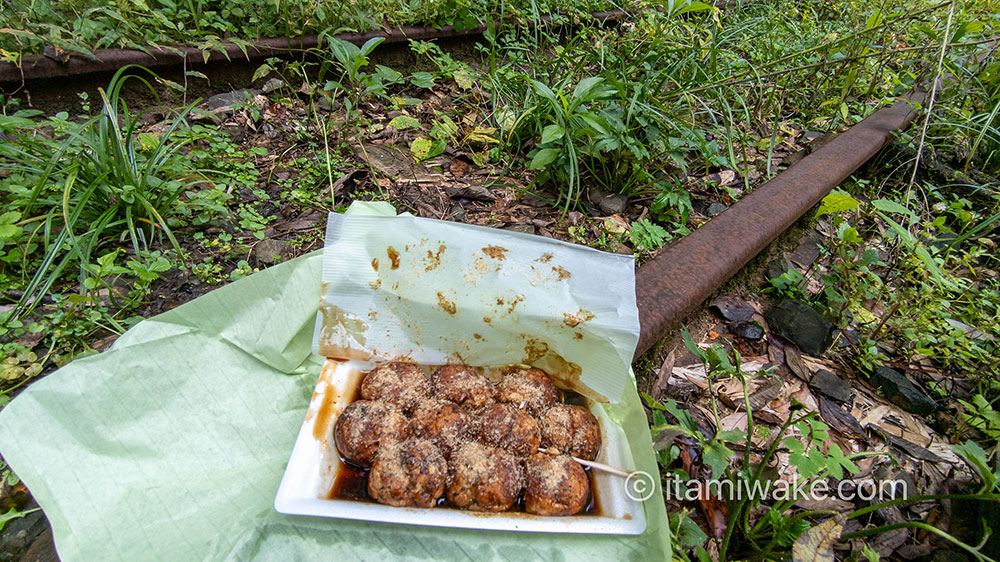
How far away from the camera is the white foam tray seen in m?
1.27

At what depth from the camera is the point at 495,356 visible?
68.1 inches

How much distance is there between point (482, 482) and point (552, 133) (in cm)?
163

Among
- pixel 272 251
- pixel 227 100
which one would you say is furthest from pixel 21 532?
pixel 227 100

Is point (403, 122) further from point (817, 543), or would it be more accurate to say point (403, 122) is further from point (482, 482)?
point (817, 543)

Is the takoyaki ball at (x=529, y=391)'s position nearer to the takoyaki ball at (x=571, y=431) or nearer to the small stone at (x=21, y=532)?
the takoyaki ball at (x=571, y=431)

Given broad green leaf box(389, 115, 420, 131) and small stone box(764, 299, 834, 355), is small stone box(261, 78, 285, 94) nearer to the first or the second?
broad green leaf box(389, 115, 420, 131)

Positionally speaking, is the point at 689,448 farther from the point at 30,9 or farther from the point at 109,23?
the point at 30,9

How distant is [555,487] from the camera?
1367 millimetres

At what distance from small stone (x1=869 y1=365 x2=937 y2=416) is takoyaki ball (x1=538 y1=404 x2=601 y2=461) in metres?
1.39

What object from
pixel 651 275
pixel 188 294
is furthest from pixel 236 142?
pixel 651 275

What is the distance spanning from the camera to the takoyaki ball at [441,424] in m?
1.48

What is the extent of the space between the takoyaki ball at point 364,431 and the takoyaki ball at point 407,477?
48 mm

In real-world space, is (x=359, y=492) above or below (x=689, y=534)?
above

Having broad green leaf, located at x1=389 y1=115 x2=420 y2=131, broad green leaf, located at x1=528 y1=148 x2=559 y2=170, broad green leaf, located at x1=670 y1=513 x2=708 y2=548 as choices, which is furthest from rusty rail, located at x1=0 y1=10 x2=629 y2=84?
broad green leaf, located at x1=670 y1=513 x2=708 y2=548
